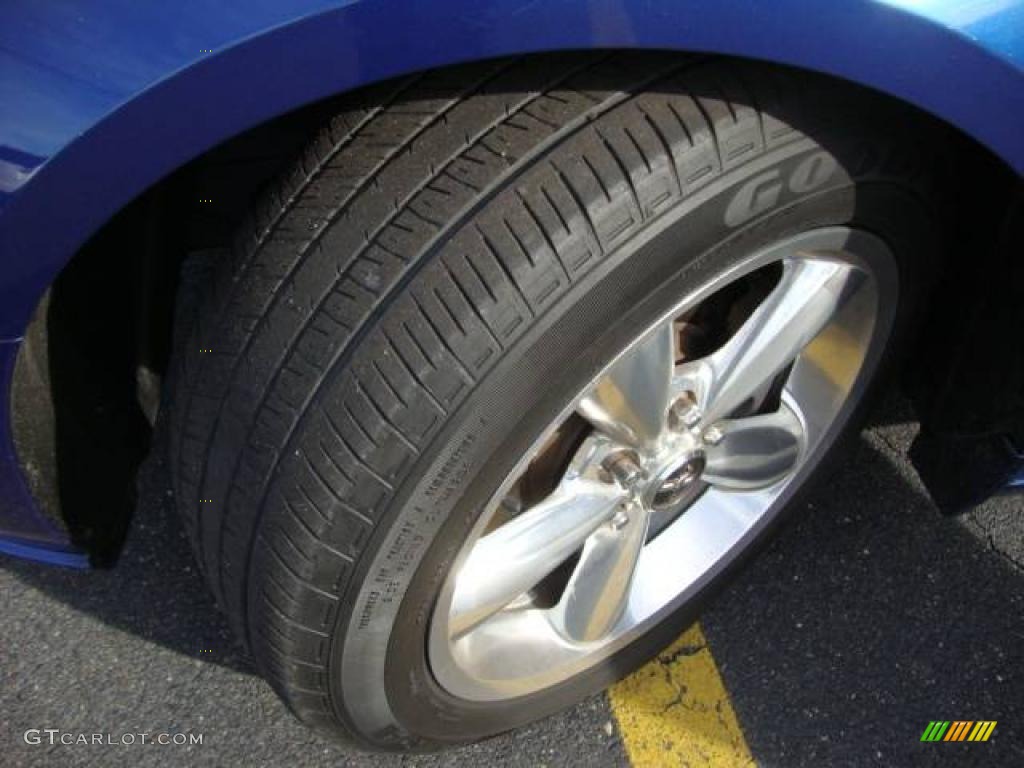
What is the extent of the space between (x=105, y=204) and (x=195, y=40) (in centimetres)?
19

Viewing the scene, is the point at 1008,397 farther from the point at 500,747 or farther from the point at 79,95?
the point at 79,95

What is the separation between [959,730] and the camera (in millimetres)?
1789

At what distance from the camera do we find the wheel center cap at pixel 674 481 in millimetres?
1534

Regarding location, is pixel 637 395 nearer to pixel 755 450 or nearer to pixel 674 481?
pixel 674 481

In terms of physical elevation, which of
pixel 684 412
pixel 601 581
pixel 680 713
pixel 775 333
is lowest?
pixel 680 713

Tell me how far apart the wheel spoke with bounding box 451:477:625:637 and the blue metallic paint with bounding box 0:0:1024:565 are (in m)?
0.71

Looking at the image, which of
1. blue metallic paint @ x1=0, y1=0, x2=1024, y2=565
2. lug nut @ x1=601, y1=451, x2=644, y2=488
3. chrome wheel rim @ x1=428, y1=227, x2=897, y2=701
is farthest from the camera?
lug nut @ x1=601, y1=451, x2=644, y2=488

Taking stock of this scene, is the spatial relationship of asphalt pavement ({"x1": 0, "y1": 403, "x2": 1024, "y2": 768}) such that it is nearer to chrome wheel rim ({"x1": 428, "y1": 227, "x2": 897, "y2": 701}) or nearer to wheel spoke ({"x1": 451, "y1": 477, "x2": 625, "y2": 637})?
chrome wheel rim ({"x1": 428, "y1": 227, "x2": 897, "y2": 701})

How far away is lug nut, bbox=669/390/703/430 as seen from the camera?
150cm

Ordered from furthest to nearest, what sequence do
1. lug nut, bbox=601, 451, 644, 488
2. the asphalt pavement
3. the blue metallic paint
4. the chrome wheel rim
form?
the asphalt pavement
lug nut, bbox=601, 451, 644, 488
the chrome wheel rim
the blue metallic paint

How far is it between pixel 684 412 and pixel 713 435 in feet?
0.43

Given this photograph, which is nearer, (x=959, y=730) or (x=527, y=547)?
(x=527, y=547)

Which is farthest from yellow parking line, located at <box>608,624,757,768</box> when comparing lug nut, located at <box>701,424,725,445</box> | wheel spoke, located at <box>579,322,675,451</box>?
wheel spoke, located at <box>579,322,675,451</box>

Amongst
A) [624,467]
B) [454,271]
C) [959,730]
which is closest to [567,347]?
[454,271]
